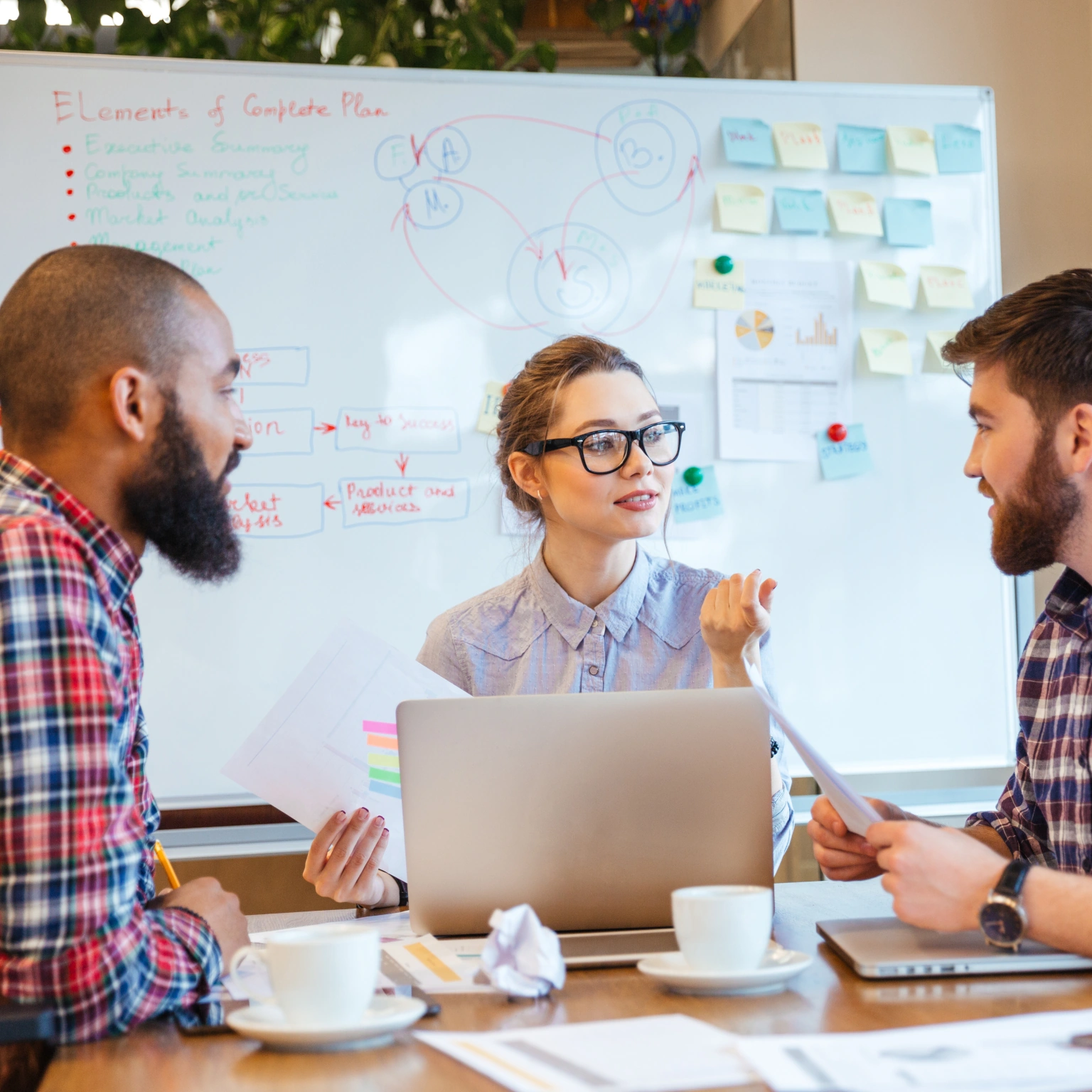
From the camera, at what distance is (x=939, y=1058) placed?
71cm

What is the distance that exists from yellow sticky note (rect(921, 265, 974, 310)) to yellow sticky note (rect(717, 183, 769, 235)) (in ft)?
1.16

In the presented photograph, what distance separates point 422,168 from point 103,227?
59cm

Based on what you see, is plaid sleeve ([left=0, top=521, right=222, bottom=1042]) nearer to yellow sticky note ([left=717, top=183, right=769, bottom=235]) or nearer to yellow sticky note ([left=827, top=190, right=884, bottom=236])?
yellow sticky note ([left=717, top=183, right=769, bottom=235])

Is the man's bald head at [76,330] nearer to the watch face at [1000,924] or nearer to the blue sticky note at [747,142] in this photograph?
the watch face at [1000,924]

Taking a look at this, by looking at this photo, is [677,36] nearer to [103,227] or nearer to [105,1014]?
[103,227]

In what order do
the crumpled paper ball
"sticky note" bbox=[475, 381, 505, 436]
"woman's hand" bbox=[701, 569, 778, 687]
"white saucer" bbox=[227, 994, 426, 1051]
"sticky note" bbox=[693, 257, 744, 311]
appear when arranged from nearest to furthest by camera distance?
"white saucer" bbox=[227, 994, 426, 1051] < the crumpled paper ball < "woman's hand" bbox=[701, 569, 778, 687] < "sticky note" bbox=[475, 381, 505, 436] < "sticky note" bbox=[693, 257, 744, 311]

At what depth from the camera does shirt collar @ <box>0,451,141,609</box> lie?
996 millimetres

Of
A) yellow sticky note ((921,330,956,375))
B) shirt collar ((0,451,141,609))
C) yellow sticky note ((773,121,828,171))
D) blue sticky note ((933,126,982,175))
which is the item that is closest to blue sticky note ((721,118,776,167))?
yellow sticky note ((773,121,828,171))

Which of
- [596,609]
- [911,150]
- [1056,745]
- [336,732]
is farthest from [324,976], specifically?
[911,150]

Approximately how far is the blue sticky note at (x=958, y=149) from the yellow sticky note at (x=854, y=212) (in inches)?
6.9

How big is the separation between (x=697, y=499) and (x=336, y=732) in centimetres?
132

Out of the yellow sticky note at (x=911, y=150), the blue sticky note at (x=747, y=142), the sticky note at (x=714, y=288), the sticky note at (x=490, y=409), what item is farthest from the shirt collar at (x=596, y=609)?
the yellow sticky note at (x=911, y=150)

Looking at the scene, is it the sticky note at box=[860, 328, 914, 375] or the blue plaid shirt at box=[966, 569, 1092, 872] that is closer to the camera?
the blue plaid shirt at box=[966, 569, 1092, 872]

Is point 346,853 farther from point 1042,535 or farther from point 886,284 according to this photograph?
point 886,284
